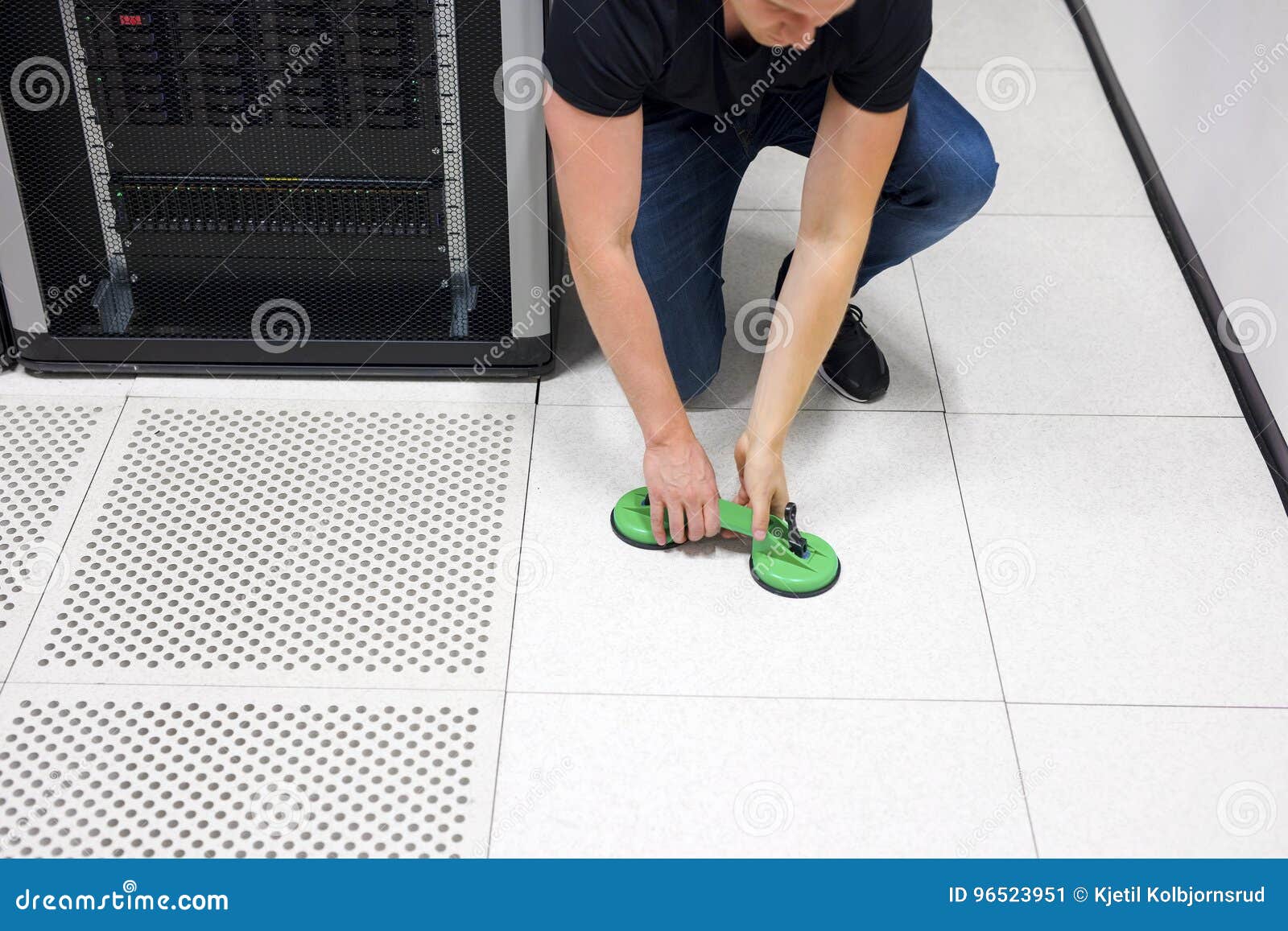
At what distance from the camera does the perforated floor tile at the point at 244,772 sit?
1354 millimetres

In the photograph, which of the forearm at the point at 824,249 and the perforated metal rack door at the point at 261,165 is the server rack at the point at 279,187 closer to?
the perforated metal rack door at the point at 261,165

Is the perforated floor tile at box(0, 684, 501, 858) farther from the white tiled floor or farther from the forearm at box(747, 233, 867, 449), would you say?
the forearm at box(747, 233, 867, 449)

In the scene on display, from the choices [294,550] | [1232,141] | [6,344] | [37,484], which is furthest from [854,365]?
[6,344]

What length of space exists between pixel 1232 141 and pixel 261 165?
1.53m

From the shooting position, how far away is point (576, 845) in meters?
1.36

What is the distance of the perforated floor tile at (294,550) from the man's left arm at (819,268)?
0.36 meters

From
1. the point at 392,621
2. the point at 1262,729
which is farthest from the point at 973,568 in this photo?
the point at 392,621

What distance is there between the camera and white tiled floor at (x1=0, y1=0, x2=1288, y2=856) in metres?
1.40

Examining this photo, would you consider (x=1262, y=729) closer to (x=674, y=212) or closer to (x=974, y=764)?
(x=974, y=764)

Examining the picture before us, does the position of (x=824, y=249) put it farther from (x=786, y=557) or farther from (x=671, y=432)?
(x=786, y=557)

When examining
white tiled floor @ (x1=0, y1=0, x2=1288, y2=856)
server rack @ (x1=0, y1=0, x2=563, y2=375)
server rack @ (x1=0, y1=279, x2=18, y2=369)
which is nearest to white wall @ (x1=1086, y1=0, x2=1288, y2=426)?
white tiled floor @ (x1=0, y1=0, x2=1288, y2=856)

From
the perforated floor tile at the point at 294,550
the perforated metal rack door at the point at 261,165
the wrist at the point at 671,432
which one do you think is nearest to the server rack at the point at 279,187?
the perforated metal rack door at the point at 261,165

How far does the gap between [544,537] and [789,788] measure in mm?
491

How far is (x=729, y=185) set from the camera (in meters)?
1.81
